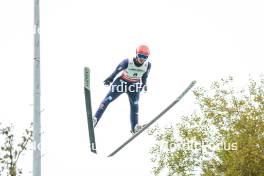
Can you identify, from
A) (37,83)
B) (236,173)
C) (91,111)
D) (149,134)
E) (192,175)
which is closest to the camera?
(37,83)

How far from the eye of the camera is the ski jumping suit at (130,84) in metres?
20.2

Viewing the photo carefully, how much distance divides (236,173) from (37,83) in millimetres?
23078

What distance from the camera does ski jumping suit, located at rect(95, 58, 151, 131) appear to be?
20.2 m

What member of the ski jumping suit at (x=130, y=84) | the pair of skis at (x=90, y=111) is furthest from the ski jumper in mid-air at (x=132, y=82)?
the pair of skis at (x=90, y=111)

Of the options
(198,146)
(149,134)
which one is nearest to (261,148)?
(198,146)

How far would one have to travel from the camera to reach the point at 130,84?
67.3 feet

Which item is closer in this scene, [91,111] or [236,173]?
[91,111]

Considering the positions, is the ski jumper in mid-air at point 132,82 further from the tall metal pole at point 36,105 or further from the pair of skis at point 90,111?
the tall metal pole at point 36,105

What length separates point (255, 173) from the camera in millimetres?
38312

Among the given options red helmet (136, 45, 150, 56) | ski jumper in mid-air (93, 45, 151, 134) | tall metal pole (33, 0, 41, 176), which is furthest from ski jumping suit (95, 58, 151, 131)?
tall metal pole (33, 0, 41, 176)

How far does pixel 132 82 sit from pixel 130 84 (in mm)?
100

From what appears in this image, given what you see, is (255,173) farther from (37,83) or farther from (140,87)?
(37,83)

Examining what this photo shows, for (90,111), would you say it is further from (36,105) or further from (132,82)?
(36,105)

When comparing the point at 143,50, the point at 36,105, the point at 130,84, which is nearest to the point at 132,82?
the point at 130,84
